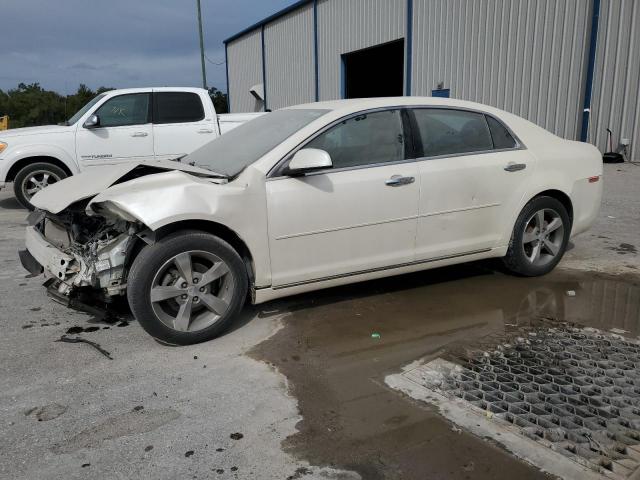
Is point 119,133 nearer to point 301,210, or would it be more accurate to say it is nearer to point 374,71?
point 301,210

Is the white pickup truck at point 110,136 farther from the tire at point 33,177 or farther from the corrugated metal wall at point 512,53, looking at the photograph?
the corrugated metal wall at point 512,53

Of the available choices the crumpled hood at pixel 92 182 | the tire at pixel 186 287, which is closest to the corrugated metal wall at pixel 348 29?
the crumpled hood at pixel 92 182

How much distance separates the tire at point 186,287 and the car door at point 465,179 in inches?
63.0

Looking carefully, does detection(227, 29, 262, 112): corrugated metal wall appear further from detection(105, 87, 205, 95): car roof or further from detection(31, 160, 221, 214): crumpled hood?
detection(31, 160, 221, 214): crumpled hood

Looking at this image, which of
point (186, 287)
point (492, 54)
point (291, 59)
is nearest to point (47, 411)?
point (186, 287)

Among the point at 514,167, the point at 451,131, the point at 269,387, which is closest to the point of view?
the point at 269,387

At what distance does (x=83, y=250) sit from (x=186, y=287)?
0.87m

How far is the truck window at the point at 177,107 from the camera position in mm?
9445

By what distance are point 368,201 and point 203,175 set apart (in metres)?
1.25

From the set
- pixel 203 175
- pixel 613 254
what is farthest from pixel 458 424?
pixel 613 254

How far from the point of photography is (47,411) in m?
3.13

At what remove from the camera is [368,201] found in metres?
4.27

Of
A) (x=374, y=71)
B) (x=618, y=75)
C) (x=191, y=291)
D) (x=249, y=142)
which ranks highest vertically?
(x=374, y=71)

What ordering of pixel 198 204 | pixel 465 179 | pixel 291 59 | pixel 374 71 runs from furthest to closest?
pixel 291 59 → pixel 374 71 → pixel 465 179 → pixel 198 204
